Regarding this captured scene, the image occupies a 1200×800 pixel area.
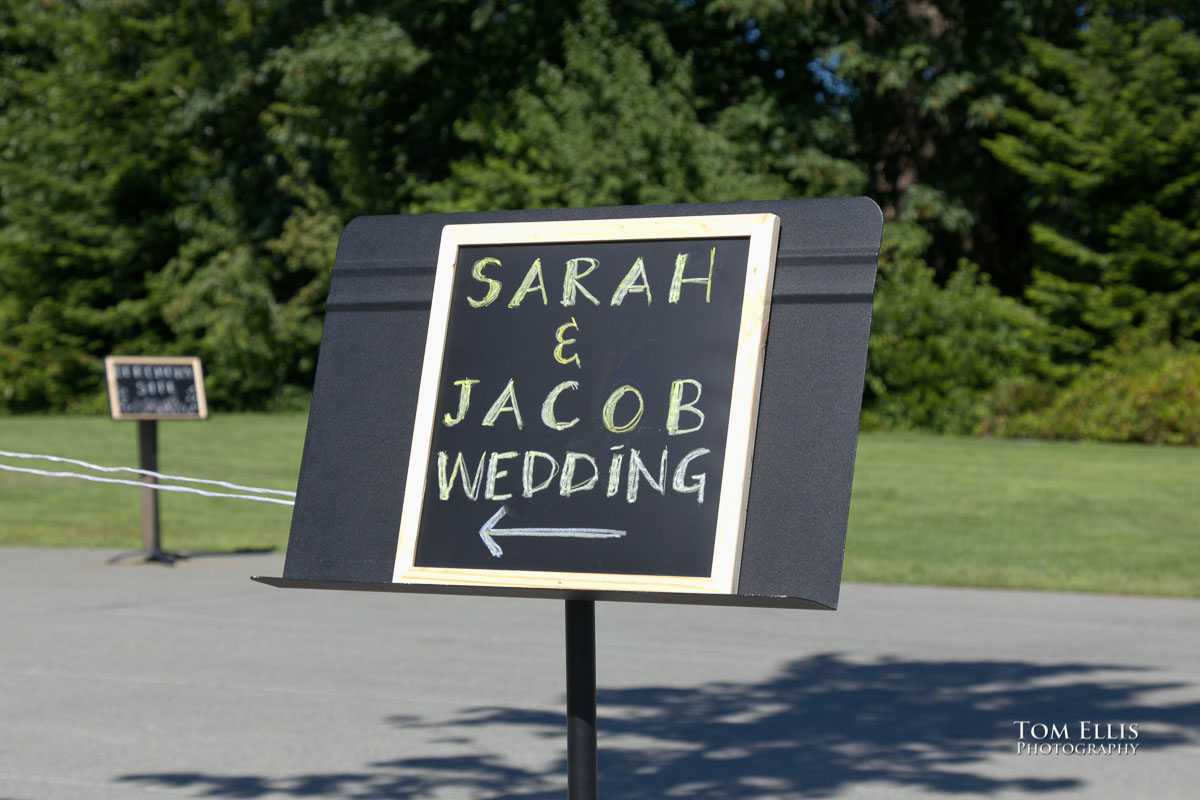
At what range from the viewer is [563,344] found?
142 inches

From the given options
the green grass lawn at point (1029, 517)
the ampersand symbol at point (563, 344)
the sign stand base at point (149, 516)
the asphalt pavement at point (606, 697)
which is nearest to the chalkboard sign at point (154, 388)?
the sign stand base at point (149, 516)

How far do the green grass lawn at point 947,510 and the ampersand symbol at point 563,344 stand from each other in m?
8.35

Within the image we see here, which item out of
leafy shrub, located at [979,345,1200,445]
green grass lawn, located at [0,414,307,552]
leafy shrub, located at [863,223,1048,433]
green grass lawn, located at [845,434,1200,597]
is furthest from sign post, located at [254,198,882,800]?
leafy shrub, located at [863,223,1048,433]

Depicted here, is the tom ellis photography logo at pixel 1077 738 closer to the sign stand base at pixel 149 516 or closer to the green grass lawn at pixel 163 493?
the sign stand base at pixel 149 516

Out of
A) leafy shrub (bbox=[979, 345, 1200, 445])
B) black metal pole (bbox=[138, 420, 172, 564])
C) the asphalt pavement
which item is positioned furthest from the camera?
leafy shrub (bbox=[979, 345, 1200, 445])

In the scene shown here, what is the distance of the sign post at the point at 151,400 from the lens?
40.5 ft

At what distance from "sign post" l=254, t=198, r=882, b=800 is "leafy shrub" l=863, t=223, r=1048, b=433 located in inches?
984

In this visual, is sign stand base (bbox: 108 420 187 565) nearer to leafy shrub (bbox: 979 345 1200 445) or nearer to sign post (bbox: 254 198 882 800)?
sign post (bbox: 254 198 882 800)

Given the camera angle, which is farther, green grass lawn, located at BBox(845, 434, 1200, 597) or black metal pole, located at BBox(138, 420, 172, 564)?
black metal pole, located at BBox(138, 420, 172, 564)

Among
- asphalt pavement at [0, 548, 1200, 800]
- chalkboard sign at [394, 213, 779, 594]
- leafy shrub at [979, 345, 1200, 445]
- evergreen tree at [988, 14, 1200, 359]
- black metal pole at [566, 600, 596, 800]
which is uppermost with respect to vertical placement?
evergreen tree at [988, 14, 1200, 359]

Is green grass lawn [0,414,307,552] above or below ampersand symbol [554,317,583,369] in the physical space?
below

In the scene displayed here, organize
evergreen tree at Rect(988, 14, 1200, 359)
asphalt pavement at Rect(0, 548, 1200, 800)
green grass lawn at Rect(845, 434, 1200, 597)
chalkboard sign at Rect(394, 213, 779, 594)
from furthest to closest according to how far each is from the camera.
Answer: evergreen tree at Rect(988, 14, 1200, 359) < green grass lawn at Rect(845, 434, 1200, 597) < asphalt pavement at Rect(0, 548, 1200, 800) < chalkboard sign at Rect(394, 213, 779, 594)

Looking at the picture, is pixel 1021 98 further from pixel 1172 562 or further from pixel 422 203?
pixel 1172 562

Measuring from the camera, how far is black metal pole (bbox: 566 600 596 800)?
3480mm
